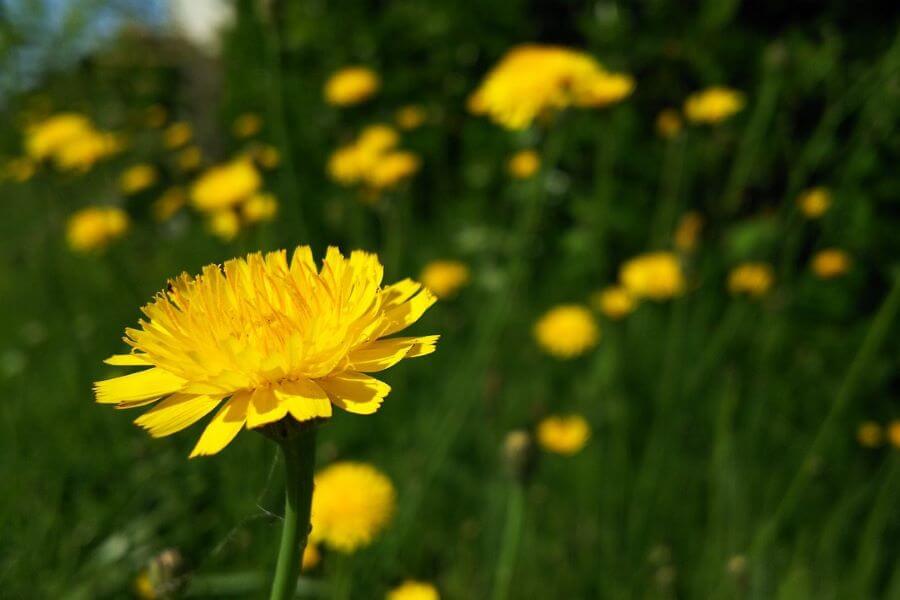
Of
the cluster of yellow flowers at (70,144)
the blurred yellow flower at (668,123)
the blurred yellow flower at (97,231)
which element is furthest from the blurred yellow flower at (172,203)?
the blurred yellow flower at (668,123)

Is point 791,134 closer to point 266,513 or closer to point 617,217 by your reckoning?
point 617,217

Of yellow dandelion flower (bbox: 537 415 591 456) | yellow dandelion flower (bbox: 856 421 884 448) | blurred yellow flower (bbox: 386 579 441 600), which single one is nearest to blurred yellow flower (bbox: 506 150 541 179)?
yellow dandelion flower (bbox: 537 415 591 456)

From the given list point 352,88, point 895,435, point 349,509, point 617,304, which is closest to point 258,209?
point 349,509

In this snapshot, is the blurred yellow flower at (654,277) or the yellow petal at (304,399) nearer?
the yellow petal at (304,399)

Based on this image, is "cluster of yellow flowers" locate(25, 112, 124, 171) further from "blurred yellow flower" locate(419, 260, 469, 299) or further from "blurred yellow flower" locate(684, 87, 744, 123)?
"blurred yellow flower" locate(684, 87, 744, 123)

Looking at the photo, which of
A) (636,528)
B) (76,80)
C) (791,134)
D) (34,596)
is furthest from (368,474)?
(76,80)

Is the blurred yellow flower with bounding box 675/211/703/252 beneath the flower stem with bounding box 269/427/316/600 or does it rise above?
beneath

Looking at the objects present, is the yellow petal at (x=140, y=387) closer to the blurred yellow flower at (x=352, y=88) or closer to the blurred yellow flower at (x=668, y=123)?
the blurred yellow flower at (x=668, y=123)
